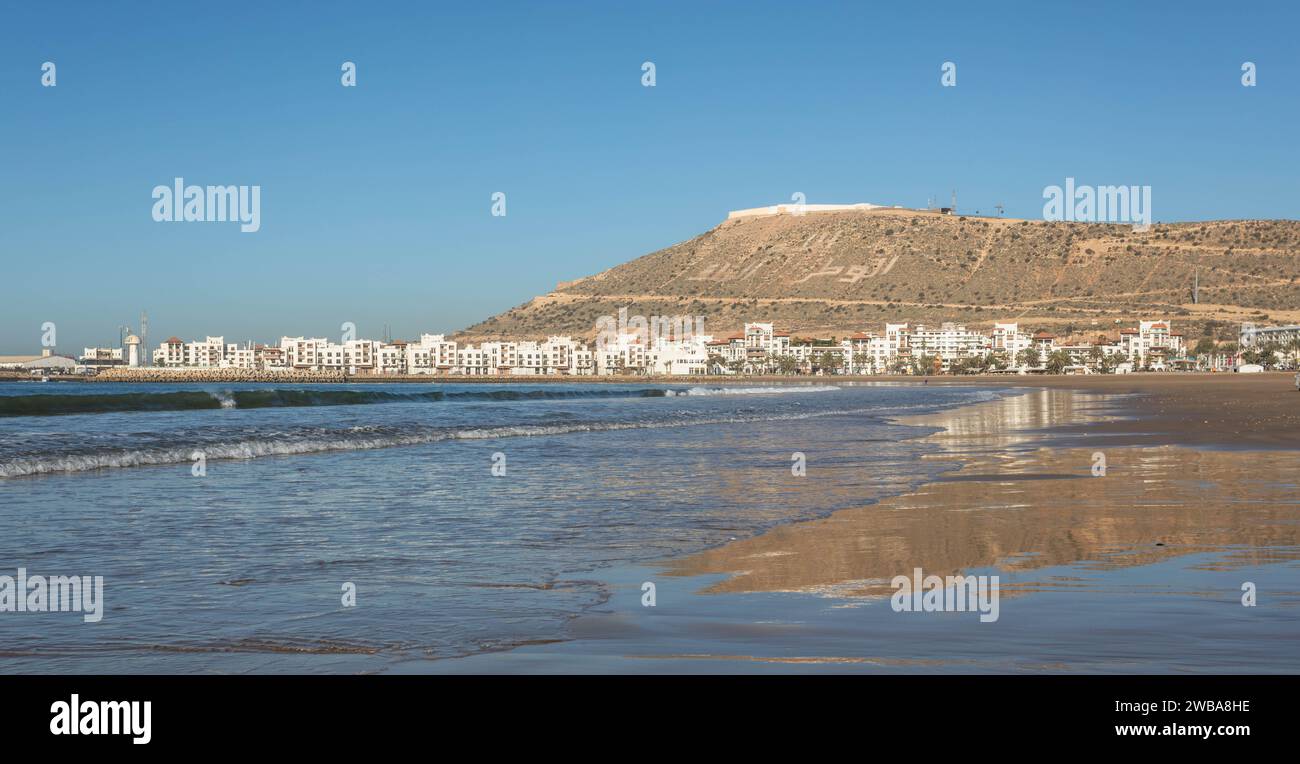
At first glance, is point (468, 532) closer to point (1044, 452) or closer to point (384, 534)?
point (384, 534)

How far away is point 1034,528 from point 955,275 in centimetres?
13607

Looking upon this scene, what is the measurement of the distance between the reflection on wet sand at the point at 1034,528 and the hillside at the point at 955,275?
380 ft

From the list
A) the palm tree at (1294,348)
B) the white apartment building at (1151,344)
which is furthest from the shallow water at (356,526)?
the white apartment building at (1151,344)

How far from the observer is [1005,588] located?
6.37 meters

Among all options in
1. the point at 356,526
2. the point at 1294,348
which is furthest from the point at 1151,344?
the point at 356,526

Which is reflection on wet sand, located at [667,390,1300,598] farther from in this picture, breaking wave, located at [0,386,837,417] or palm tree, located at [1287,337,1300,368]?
palm tree, located at [1287,337,1300,368]

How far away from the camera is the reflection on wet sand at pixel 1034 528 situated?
7234 millimetres

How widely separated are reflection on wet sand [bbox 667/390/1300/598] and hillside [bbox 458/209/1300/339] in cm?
11583

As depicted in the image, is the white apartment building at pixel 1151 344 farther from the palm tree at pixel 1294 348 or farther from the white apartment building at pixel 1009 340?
the palm tree at pixel 1294 348

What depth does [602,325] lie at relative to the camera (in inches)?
6417

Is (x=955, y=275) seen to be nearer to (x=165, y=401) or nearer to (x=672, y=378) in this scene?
(x=672, y=378)

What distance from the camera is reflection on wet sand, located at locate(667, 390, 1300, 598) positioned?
723cm

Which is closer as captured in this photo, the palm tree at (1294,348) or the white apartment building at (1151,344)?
the palm tree at (1294,348)
